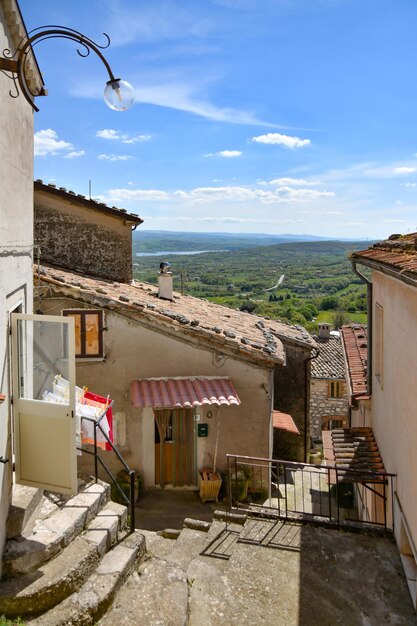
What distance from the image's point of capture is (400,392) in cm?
666

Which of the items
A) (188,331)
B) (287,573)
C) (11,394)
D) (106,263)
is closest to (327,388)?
(106,263)

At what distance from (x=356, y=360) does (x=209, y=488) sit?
4.77m

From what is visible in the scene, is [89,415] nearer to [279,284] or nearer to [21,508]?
[21,508]

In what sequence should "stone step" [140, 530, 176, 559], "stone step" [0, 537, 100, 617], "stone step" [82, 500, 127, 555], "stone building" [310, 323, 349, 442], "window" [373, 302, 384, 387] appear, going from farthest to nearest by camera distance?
1. "stone building" [310, 323, 349, 442]
2. "window" [373, 302, 384, 387]
3. "stone step" [140, 530, 176, 559]
4. "stone step" [82, 500, 127, 555]
5. "stone step" [0, 537, 100, 617]

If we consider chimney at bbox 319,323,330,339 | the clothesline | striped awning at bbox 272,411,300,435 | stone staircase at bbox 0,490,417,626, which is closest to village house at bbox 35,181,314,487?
the clothesline

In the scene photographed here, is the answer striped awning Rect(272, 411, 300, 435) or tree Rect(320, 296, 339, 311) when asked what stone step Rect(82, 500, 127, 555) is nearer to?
striped awning Rect(272, 411, 300, 435)

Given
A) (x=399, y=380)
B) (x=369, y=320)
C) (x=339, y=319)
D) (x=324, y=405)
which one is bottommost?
(x=324, y=405)

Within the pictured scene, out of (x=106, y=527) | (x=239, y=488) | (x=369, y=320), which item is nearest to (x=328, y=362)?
(x=369, y=320)

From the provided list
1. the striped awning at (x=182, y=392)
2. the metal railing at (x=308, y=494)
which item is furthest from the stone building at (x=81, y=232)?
the metal railing at (x=308, y=494)

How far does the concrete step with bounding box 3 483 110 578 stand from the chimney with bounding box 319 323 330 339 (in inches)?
1231

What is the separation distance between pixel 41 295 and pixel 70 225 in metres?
4.53

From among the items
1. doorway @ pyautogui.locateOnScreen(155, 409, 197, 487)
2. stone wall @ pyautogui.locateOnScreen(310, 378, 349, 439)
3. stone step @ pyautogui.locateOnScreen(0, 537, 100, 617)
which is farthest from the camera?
stone wall @ pyautogui.locateOnScreen(310, 378, 349, 439)

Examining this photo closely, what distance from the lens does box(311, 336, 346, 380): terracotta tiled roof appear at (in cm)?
3133

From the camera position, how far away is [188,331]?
34.0ft
